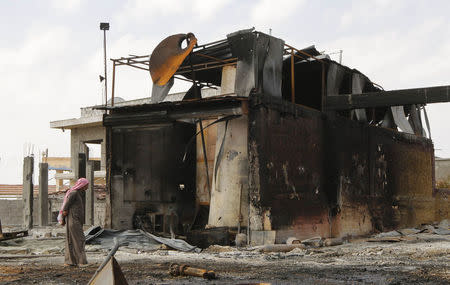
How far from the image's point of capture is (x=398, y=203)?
19.3 metres

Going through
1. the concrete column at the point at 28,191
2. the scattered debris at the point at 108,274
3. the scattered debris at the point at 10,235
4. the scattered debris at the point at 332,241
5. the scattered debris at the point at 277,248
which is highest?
the concrete column at the point at 28,191

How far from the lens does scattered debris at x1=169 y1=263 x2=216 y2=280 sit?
27.7 ft

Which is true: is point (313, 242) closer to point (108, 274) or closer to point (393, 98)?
point (393, 98)

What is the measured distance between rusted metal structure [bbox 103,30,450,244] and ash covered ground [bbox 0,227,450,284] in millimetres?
1383

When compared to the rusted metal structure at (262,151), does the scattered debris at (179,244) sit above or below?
below

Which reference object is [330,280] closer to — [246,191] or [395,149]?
[246,191]

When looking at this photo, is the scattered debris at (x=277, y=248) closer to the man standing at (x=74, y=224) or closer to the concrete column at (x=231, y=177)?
the concrete column at (x=231, y=177)

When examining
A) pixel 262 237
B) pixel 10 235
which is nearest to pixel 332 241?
pixel 262 237

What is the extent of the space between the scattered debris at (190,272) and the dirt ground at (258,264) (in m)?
0.10

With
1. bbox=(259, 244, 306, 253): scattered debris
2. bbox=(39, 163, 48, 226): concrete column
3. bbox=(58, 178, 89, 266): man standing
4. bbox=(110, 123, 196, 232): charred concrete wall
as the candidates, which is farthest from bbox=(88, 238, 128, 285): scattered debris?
bbox=(39, 163, 48, 226): concrete column

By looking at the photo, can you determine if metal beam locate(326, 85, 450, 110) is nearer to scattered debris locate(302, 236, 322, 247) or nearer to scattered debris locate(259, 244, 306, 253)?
scattered debris locate(302, 236, 322, 247)

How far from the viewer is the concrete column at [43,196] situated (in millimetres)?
20000

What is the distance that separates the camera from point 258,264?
1070 centimetres

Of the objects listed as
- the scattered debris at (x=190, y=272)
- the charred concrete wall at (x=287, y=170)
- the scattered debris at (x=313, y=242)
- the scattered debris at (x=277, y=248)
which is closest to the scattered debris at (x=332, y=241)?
the scattered debris at (x=313, y=242)
